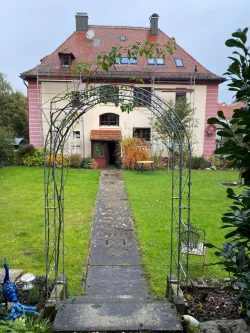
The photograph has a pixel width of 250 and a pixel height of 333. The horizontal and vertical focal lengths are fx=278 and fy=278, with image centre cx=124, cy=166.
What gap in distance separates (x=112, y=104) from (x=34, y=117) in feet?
16.3

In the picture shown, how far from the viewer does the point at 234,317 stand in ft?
10.3

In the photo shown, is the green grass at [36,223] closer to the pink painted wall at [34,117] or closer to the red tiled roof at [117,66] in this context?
the pink painted wall at [34,117]

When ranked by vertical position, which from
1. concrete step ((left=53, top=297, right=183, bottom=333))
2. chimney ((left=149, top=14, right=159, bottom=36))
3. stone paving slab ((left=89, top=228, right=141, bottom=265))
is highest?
chimney ((left=149, top=14, right=159, bottom=36))

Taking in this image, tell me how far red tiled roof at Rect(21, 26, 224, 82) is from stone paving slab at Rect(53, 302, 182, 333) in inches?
573

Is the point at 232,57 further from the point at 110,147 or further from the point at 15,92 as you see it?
the point at 15,92

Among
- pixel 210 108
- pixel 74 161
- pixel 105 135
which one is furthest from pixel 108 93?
pixel 210 108

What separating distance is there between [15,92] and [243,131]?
2994 cm

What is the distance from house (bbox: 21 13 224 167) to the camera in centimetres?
1686

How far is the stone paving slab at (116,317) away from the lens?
9.25 ft

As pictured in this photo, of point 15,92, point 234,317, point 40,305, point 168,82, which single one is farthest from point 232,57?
point 15,92

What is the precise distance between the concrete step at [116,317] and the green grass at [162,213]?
1005 mm

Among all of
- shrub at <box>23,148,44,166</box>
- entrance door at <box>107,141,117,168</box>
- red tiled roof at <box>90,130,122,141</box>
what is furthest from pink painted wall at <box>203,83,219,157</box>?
shrub at <box>23,148,44,166</box>

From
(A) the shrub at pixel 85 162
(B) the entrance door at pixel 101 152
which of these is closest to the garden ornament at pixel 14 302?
(A) the shrub at pixel 85 162

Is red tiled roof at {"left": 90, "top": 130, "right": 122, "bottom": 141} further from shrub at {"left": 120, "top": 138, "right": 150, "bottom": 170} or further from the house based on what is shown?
shrub at {"left": 120, "top": 138, "right": 150, "bottom": 170}
